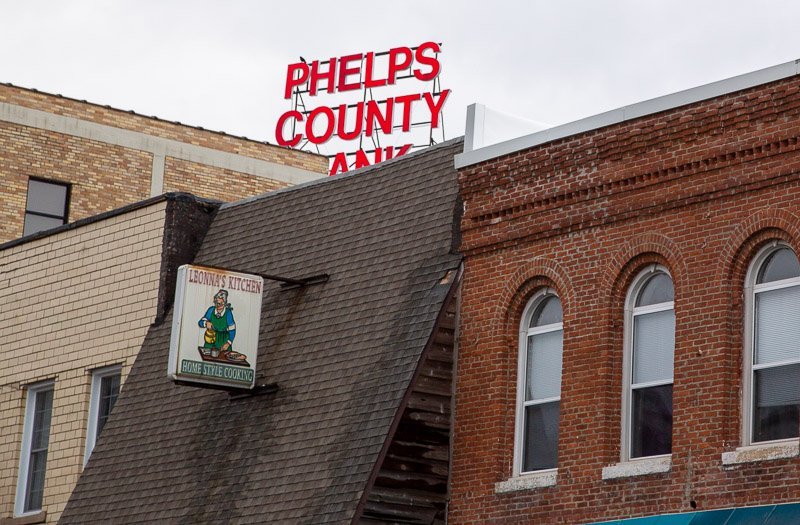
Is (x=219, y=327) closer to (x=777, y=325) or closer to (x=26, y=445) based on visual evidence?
(x=26, y=445)

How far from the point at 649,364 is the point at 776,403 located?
188 cm

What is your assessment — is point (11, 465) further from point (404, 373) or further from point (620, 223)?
point (620, 223)

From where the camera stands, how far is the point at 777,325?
674 inches

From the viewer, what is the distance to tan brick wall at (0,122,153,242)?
39875 mm

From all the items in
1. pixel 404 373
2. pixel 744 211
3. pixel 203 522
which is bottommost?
pixel 203 522

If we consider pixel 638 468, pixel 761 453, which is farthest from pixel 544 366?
pixel 761 453

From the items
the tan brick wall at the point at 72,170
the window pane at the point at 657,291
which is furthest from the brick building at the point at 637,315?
the tan brick wall at the point at 72,170

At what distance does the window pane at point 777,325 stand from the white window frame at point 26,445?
12.6 metres

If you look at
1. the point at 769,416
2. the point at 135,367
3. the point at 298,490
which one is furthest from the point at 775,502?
the point at 135,367

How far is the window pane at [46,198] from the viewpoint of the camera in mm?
40375

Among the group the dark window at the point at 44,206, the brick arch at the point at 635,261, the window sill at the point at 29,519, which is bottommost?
the window sill at the point at 29,519

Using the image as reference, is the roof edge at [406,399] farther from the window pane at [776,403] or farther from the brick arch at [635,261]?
the window pane at [776,403]

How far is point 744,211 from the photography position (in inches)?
689

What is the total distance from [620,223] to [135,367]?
8553 millimetres
